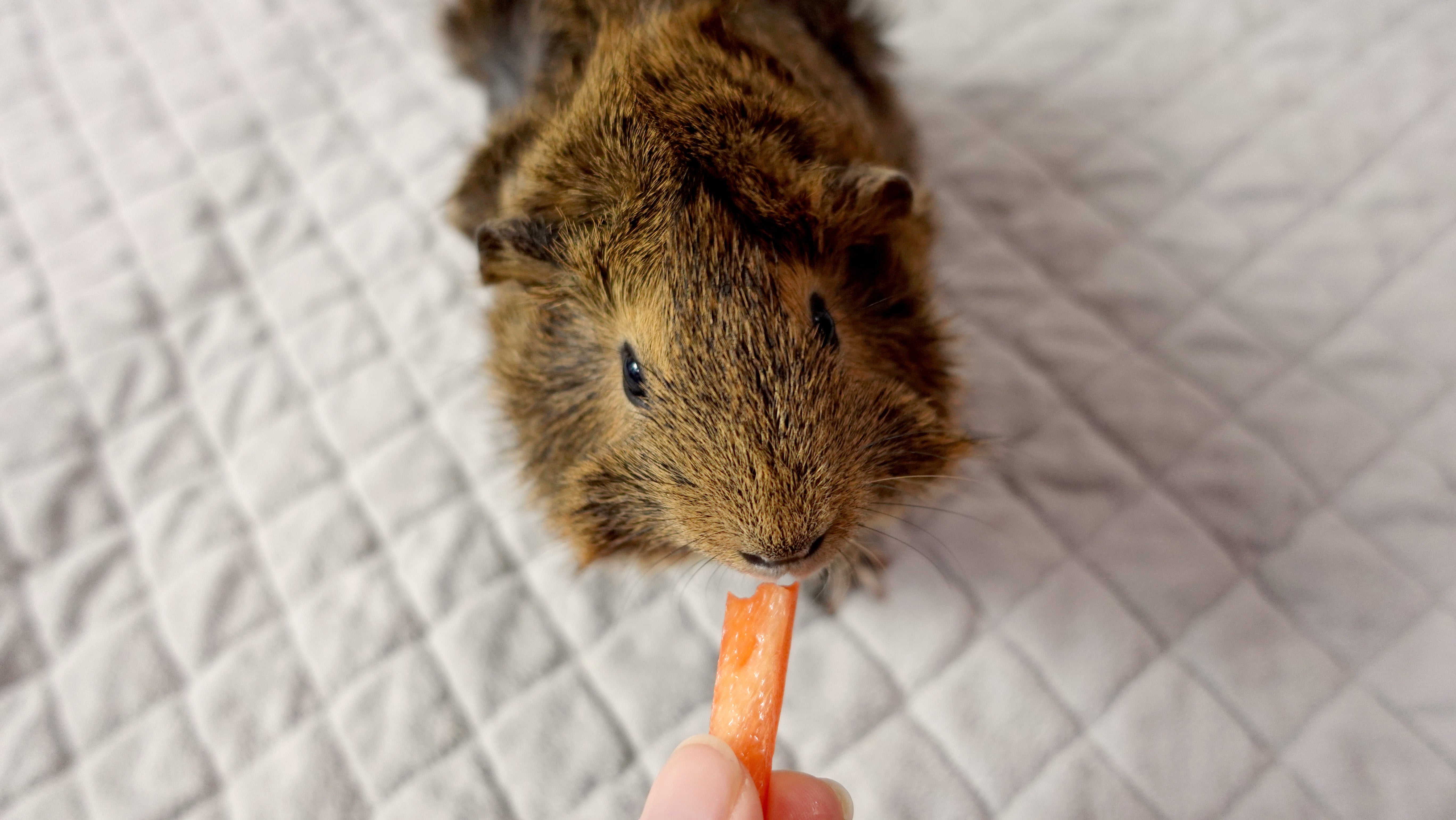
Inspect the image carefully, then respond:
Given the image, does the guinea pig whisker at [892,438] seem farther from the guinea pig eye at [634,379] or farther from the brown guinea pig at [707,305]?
the guinea pig eye at [634,379]

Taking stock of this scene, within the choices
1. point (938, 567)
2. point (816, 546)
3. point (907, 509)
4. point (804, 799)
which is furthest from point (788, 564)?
point (938, 567)

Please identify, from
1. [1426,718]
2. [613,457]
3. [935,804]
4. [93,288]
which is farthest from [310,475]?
[1426,718]

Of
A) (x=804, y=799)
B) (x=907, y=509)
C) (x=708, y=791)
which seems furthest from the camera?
(x=907, y=509)

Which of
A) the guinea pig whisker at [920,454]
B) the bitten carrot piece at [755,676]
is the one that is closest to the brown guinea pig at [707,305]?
the guinea pig whisker at [920,454]

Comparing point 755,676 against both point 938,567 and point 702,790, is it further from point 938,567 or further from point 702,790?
point 938,567

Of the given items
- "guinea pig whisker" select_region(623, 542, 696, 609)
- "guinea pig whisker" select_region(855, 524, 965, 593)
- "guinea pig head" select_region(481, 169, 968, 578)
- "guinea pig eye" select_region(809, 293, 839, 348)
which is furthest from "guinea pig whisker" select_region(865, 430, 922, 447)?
"guinea pig whisker" select_region(855, 524, 965, 593)

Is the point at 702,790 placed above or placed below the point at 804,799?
above

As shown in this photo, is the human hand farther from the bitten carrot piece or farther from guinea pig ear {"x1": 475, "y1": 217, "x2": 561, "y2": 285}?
guinea pig ear {"x1": 475, "y1": 217, "x2": 561, "y2": 285}

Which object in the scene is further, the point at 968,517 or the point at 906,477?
the point at 968,517
